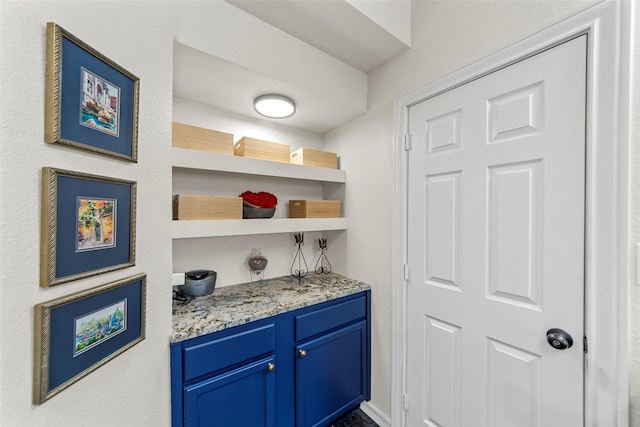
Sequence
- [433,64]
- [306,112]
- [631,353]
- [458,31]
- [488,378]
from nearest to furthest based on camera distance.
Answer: [631,353]
[488,378]
[458,31]
[433,64]
[306,112]

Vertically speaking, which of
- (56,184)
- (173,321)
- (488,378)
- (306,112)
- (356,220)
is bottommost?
(488,378)

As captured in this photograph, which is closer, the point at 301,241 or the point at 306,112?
the point at 306,112

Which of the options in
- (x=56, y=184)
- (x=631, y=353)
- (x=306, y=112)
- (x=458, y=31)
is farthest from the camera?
(x=306, y=112)

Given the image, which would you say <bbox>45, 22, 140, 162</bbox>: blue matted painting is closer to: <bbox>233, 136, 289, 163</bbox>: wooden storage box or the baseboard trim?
<bbox>233, 136, 289, 163</bbox>: wooden storage box

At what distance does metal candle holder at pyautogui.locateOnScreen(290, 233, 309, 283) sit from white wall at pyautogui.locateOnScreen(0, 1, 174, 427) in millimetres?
1036

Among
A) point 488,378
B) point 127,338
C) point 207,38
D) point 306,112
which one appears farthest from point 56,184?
point 488,378

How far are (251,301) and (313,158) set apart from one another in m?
1.07

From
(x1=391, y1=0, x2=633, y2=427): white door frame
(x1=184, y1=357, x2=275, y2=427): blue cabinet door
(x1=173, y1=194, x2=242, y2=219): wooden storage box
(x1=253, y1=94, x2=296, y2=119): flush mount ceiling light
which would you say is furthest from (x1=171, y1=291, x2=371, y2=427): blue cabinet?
(x1=253, y1=94, x2=296, y2=119): flush mount ceiling light

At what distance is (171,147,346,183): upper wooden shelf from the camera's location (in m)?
1.31

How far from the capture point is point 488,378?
1157 millimetres

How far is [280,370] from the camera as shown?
136 centimetres

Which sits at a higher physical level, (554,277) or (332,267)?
(554,277)

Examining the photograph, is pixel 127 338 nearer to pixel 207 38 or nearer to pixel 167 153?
pixel 167 153

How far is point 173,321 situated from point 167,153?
77 centimetres
